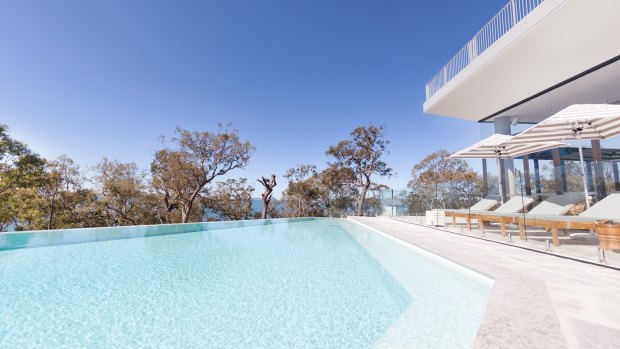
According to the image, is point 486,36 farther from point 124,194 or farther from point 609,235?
point 124,194

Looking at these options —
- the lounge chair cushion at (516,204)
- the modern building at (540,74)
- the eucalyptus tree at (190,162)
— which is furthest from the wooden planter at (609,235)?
the eucalyptus tree at (190,162)

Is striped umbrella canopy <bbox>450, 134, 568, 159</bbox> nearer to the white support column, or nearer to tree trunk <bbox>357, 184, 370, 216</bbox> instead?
the white support column

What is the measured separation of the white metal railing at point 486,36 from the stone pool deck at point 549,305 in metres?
5.71

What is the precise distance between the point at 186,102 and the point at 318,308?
698 inches

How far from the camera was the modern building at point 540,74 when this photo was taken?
5.12 meters

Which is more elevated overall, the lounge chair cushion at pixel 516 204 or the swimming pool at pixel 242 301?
the lounge chair cushion at pixel 516 204

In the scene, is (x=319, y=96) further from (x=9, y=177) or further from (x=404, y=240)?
(x=9, y=177)

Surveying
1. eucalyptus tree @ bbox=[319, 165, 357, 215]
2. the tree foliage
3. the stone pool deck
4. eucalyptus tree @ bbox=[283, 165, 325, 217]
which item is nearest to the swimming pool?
the stone pool deck

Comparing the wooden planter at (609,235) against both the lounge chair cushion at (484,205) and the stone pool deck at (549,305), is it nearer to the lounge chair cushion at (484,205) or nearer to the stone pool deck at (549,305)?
the stone pool deck at (549,305)

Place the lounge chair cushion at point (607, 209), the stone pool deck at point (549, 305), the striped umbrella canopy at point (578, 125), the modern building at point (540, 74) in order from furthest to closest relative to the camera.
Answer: the modern building at point (540, 74) < the striped umbrella canopy at point (578, 125) < the lounge chair cushion at point (607, 209) < the stone pool deck at point (549, 305)

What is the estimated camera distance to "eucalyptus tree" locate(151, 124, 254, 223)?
15.1m

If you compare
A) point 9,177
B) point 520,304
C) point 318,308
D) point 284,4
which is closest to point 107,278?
point 318,308

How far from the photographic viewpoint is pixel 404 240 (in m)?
5.84

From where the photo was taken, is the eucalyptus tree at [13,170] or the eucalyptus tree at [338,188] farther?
the eucalyptus tree at [338,188]
